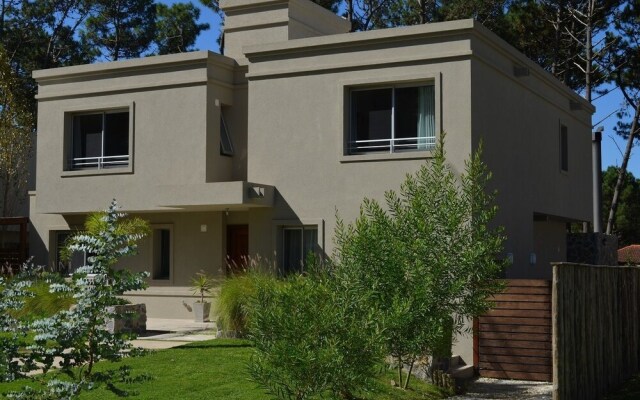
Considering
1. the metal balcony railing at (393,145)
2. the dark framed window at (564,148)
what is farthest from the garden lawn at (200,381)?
the dark framed window at (564,148)

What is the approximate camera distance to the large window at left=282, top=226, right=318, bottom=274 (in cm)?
1989

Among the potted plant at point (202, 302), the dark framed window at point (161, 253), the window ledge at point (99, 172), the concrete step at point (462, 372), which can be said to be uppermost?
the window ledge at point (99, 172)

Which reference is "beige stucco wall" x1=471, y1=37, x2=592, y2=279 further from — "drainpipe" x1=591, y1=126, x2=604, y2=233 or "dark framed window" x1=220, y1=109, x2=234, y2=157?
"dark framed window" x1=220, y1=109, x2=234, y2=157

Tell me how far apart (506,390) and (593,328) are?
2.11 meters

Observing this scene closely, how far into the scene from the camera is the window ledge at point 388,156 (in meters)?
18.5

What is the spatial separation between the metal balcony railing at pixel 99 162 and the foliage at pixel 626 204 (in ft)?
94.7

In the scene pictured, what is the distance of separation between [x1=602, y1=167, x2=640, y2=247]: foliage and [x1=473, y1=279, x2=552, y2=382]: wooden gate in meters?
31.0

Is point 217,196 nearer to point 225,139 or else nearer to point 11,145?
point 225,139

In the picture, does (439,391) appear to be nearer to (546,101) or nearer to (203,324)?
(203,324)

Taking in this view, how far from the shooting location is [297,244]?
20.1 m

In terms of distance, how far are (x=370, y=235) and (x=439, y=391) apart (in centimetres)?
310

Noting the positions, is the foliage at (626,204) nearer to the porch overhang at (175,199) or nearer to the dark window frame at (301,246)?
the dark window frame at (301,246)

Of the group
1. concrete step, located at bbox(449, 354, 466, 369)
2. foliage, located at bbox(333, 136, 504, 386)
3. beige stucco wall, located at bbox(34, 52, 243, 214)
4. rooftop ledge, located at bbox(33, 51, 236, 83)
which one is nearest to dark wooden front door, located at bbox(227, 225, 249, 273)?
beige stucco wall, located at bbox(34, 52, 243, 214)

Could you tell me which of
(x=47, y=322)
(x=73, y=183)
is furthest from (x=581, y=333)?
(x=73, y=183)
